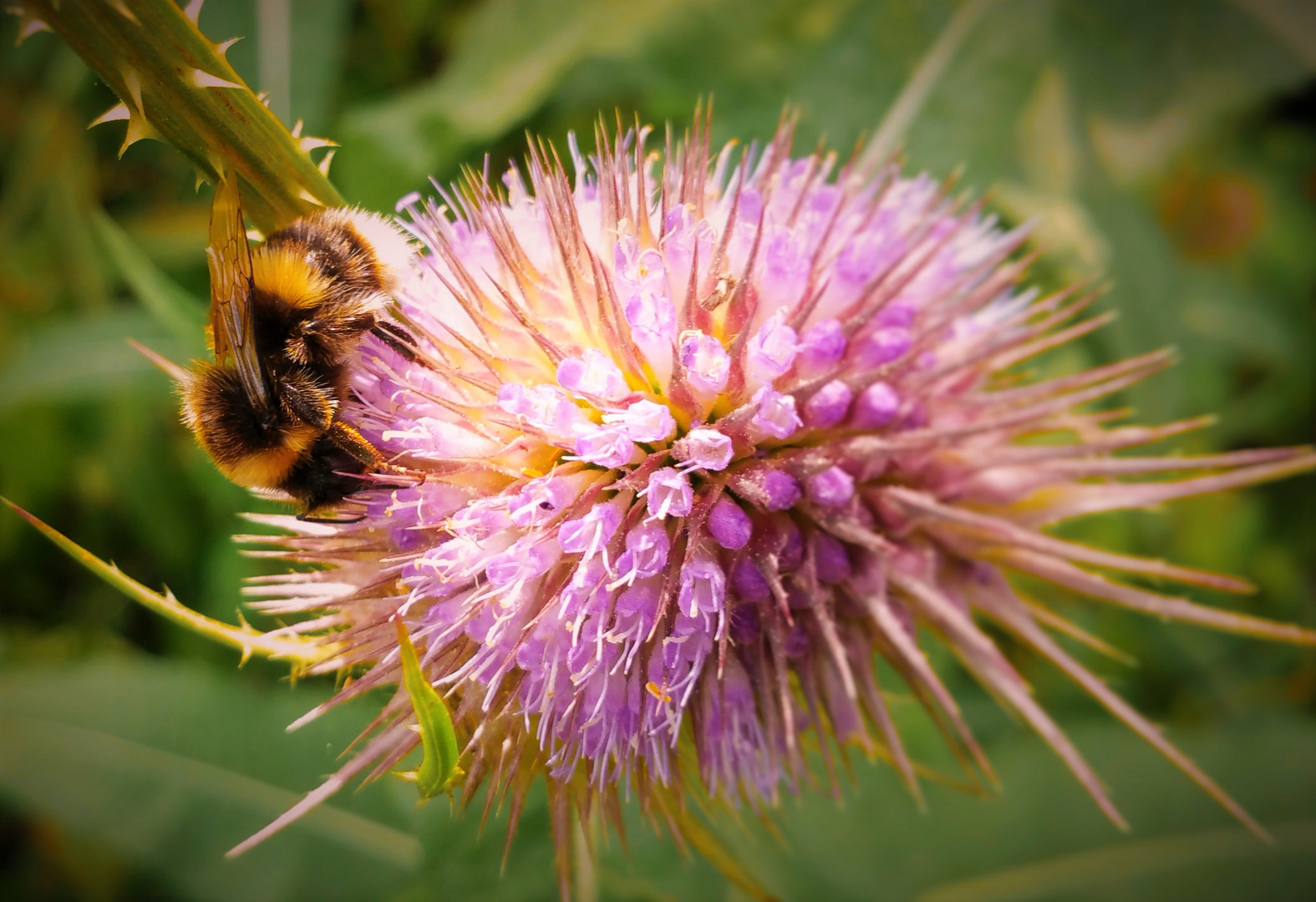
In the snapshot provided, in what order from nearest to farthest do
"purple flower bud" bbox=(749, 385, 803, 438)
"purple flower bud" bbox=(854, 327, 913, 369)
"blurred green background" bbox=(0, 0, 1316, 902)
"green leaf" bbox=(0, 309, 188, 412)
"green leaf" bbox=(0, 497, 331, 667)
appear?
1. "green leaf" bbox=(0, 497, 331, 667)
2. "purple flower bud" bbox=(749, 385, 803, 438)
3. "purple flower bud" bbox=(854, 327, 913, 369)
4. "blurred green background" bbox=(0, 0, 1316, 902)
5. "green leaf" bbox=(0, 309, 188, 412)

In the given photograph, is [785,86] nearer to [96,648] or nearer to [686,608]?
[686,608]

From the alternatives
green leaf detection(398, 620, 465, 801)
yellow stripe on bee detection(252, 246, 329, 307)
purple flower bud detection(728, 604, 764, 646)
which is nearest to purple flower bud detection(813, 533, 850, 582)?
purple flower bud detection(728, 604, 764, 646)

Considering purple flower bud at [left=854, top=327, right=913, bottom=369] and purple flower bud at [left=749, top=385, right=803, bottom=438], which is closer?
purple flower bud at [left=749, top=385, right=803, bottom=438]

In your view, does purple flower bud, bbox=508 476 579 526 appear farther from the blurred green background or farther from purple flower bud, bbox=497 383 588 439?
the blurred green background

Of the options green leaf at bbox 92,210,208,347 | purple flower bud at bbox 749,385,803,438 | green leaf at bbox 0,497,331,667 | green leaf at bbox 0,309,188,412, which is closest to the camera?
green leaf at bbox 0,497,331,667

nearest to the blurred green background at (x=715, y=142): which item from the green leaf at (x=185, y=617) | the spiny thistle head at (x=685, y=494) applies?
the green leaf at (x=185, y=617)

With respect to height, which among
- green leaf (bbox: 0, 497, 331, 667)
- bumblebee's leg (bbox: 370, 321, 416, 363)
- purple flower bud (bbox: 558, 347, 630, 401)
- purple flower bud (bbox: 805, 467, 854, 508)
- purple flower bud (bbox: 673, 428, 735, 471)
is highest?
bumblebee's leg (bbox: 370, 321, 416, 363)

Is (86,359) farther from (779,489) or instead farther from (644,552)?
(779,489)
